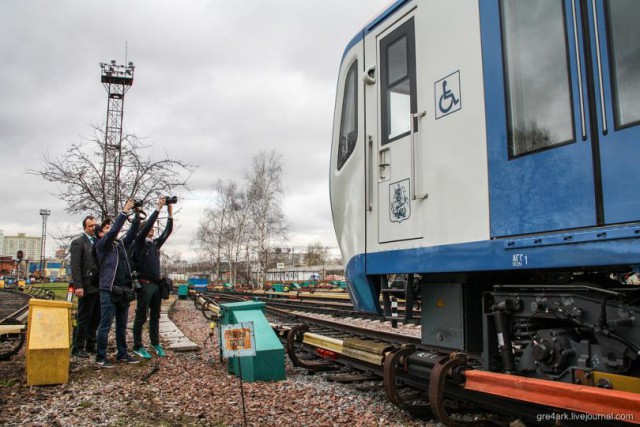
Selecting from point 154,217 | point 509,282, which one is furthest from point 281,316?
point 509,282

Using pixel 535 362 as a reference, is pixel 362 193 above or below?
above

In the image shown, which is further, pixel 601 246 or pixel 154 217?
pixel 154 217

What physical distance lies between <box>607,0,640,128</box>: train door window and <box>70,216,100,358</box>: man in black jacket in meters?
6.64

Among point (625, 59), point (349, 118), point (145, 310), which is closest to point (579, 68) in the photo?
point (625, 59)

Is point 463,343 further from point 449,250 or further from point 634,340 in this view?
point 634,340

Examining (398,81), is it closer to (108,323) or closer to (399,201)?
(399,201)

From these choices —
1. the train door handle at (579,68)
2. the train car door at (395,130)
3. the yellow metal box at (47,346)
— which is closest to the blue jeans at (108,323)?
the yellow metal box at (47,346)

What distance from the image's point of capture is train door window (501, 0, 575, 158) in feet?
10.1

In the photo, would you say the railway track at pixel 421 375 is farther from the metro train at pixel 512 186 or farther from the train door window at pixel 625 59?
the train door window at pixel 625 59

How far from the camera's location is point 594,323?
9.91ft

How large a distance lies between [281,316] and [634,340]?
11051mm

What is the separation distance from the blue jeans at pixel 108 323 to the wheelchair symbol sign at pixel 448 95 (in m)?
4.94

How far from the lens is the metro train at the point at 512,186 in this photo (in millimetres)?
2799

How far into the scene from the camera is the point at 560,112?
3078 mm
